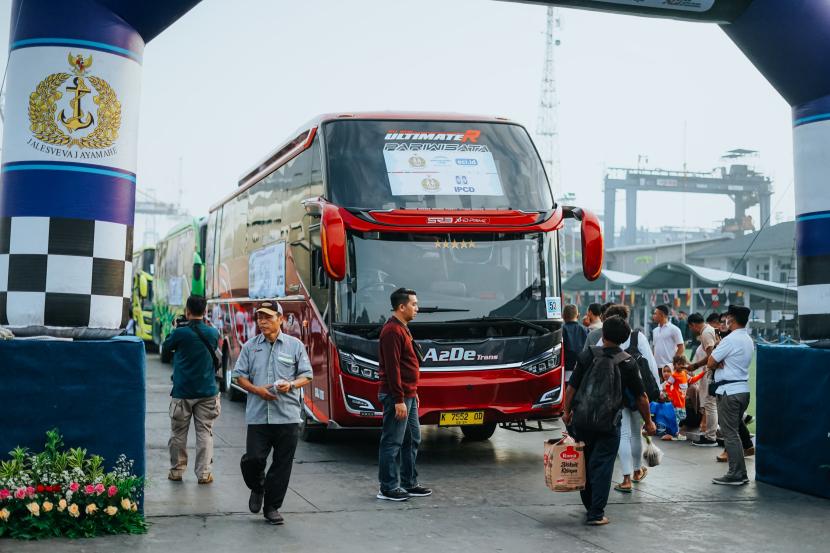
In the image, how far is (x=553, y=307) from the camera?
1114 cm

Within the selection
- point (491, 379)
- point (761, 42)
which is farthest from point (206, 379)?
point (761, 42)

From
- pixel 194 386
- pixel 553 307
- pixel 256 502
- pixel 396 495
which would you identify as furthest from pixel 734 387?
pixel 194 386

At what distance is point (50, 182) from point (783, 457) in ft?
23.3

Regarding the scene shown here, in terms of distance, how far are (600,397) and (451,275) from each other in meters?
3.43

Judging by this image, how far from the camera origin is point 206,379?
9.34m

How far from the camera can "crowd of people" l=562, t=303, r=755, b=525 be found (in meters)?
7.84

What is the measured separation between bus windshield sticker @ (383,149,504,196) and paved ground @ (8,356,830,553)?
308 cm

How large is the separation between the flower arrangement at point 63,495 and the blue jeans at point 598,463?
137 inches

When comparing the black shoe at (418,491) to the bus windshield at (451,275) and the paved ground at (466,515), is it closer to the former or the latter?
the paved ground at (466,515)

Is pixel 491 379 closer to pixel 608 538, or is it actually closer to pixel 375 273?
pixel 375 273

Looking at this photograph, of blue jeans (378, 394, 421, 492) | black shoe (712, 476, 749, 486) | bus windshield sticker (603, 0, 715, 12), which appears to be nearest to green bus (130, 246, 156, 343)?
blue jeans (378, 394, 421, 492)

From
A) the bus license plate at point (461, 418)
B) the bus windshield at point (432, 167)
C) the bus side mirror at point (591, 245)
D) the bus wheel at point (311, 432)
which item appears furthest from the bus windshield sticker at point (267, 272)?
the bus side mirror at point (591, 245)

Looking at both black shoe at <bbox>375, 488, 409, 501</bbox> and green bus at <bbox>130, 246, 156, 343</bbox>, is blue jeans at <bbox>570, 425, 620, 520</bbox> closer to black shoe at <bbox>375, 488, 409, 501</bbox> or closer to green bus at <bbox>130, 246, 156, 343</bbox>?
black shoe at <bbox>375, 488, 409, 501</bbox>

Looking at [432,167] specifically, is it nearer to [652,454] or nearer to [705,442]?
[652,454]
